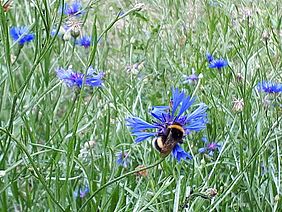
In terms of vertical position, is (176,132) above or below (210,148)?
above

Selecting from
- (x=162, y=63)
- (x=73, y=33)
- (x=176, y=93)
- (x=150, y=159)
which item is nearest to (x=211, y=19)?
(x=162, y=63)

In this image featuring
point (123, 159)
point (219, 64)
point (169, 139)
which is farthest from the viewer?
point (219, 64)

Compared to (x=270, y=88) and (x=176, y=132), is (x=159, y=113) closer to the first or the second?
(x=176, y=132)

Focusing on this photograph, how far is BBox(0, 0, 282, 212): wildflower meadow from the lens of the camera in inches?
26.5

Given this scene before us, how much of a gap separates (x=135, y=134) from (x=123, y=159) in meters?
0.39

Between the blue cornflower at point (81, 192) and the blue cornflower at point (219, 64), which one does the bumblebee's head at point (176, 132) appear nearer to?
the blue cornflower at point (81, 192)

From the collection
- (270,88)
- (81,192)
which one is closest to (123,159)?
(81,192)

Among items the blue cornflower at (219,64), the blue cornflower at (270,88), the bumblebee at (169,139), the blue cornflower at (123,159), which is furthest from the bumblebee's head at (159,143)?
the blue cornflower at (219,64)

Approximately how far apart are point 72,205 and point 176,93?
0.28 meters

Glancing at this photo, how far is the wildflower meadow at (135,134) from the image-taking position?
673mm

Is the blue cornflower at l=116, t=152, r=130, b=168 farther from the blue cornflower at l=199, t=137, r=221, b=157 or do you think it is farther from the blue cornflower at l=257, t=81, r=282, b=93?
the blue cornflower at l=257, t=81, r=282, b=93

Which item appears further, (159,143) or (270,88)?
(270,88)

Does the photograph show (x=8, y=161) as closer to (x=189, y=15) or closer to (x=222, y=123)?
(x=222, y=123)

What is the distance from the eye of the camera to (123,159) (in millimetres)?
1011
